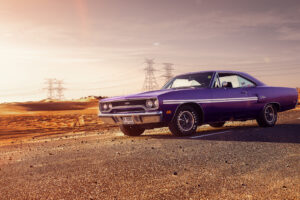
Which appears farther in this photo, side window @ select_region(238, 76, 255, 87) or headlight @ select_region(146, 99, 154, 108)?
side window @ select_region(238, 76, 255, 87)

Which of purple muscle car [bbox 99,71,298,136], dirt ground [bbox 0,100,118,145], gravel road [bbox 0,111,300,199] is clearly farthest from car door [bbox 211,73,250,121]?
dirt ground [bbox 0,100,118,145]

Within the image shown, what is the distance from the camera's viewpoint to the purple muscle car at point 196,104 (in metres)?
6.98

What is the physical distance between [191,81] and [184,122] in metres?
1.40

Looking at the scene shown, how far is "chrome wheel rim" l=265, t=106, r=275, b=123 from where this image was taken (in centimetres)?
914

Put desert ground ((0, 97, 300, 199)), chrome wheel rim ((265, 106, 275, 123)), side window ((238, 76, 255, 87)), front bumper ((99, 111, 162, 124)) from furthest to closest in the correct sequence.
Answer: chrome wheel rim ((265, 106, 275, 123)) < side window ((238, 76, 255, 87)) < front bumper ((99, 111, 162, 124)) < desert ground ((0, 97, 300, 199))

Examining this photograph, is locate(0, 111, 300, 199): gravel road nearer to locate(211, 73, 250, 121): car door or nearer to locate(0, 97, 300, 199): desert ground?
locate(0, 97, 300, 199): desert ground

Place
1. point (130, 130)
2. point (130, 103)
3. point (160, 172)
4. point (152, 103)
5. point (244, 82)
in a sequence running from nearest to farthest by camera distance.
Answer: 1. point (160, 172)
2. point (152, 103)
3. point (130, 103)
4. point (130, 130)
5. point (244, 82)

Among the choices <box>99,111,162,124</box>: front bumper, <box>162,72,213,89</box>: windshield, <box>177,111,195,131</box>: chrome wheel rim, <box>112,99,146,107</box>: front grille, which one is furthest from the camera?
<box>162,72,213,89</box>: windshield

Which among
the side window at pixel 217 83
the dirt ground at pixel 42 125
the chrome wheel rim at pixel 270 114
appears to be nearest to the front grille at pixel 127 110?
the side window at pixel 217 83

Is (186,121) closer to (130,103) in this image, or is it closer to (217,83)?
(130,103)

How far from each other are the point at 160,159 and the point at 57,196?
1.90 metres

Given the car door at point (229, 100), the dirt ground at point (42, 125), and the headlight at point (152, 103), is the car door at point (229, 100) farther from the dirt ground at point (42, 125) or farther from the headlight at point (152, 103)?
the dirt ground at point (42, 125)

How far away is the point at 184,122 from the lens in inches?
289

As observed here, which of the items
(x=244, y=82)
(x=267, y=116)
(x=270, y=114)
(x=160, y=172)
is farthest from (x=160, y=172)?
(x=270, y=114)
